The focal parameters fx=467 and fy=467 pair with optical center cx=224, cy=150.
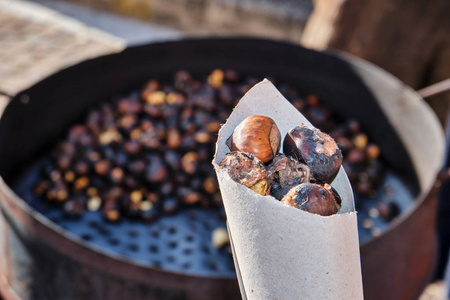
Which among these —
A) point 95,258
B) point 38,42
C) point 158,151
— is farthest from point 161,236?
point 38,42

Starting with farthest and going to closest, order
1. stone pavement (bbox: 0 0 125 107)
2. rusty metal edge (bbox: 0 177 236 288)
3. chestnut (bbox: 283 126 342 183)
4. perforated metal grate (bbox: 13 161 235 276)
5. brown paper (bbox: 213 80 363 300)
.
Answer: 1. stone pavement (bbox: 0 0 125 107)
2. perforated metal grate (bbox: 13 161 235 276)
3. rusty metal edge (bbox: 0 177 236 288)
4. chestnut (bbox: 283 126 342 183)
5. brown paper (bbox: 213 80 363 300)

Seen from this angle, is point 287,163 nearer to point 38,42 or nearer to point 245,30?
point 245,30

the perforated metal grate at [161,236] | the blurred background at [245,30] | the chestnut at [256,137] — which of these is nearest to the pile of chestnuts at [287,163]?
the chestnut at [256,137]

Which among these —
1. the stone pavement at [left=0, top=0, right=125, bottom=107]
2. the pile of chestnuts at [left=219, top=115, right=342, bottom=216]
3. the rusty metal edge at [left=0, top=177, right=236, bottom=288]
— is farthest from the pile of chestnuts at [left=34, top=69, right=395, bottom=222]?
the stone pavement at [left=0, top=0, right=125, bottom=107]

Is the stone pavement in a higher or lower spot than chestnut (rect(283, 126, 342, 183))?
lower

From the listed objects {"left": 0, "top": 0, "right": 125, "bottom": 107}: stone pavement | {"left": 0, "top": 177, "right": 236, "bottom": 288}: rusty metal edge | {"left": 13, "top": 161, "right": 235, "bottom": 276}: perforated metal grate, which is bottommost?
{"left": 0, "top": 0, "right": 125, "bottom": 107}: stone pavement

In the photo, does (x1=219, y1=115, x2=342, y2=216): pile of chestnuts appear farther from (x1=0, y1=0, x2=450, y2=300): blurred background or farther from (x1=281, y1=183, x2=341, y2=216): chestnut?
(x1=0, y1=0, x2=450, y2=300): blurred background

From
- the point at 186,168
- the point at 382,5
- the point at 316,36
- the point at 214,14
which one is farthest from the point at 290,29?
the point at 186,168
